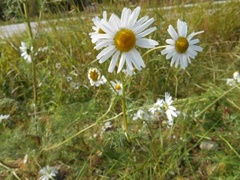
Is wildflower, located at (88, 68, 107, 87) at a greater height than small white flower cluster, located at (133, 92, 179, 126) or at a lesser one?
greater

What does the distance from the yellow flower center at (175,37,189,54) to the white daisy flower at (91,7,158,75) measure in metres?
0.14

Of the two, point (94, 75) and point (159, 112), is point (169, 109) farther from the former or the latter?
point (94, 75)

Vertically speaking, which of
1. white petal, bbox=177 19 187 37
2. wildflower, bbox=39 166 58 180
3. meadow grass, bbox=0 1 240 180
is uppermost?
white petal, bbox=177 19 187 37

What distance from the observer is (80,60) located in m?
2.07

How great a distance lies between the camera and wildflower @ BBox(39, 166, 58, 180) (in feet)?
3.95

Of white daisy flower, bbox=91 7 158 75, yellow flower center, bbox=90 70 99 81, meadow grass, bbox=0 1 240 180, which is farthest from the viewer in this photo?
yellow flower center, bbox=90 70 99 81

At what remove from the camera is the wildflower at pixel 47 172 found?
1.20 m

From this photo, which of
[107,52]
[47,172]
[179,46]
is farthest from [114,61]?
[47,172]

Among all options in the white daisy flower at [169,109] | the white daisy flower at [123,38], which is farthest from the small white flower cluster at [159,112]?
the white daisy flower at [123,38]

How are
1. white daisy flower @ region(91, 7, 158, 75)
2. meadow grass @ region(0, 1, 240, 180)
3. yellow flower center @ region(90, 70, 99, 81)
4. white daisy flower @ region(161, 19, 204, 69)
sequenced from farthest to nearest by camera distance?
yellow flower center @ region(90, 70, 99, 81), meadow grass @ region(0, 1, 240, 180), white daisy flower @ region(161, 19, 204, 69), white daisy flower @ region(91, 7, 158, 75)

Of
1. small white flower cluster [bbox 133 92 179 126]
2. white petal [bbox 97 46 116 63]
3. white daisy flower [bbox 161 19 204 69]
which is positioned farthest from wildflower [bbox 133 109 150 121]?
white petal [bbox 97 46 116 63]

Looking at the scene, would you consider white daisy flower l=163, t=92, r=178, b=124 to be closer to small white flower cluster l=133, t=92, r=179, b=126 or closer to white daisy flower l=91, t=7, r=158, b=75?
small white flower cluster l=133, t=92, r=179, b=126

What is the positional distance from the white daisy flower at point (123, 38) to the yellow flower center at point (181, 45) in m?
0.14

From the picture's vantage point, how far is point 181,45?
3.29 ft
